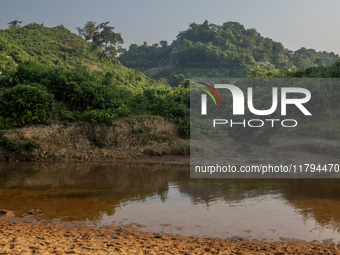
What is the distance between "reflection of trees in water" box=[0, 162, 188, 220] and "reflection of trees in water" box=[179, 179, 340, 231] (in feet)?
3.35

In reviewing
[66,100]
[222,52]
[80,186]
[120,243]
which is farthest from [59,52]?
[120,243]

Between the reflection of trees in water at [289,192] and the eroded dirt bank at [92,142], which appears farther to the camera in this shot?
the eroded dirt bank at [92,142]

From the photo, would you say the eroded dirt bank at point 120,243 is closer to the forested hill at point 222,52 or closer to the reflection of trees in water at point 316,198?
the reflection of trees in water at point 316,198

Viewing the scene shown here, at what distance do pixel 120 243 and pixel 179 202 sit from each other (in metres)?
2.72

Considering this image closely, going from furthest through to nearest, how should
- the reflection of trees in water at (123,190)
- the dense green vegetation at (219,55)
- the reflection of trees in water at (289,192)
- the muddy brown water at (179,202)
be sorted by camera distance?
the dense green vegetation at (219,55) → the reflection of trees in water at (123,190) → the reflection of trees in water at (289,192) → the muddy brown water at (179,202)

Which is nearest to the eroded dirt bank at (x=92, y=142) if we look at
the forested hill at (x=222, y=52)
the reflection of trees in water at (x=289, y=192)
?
the reflection of trees in water at (x=289, y=192)

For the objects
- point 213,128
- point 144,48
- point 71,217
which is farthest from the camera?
point 144,48

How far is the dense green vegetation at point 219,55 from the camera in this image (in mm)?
44250

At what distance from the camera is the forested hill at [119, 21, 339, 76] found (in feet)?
148

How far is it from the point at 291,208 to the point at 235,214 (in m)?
1.35

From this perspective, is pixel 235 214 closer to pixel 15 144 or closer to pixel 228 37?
pixel 15 144

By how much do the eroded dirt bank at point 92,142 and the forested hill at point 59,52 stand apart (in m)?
14.1

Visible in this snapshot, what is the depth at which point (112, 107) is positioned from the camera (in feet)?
45.3

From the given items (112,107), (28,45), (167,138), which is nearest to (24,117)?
(112,107)
